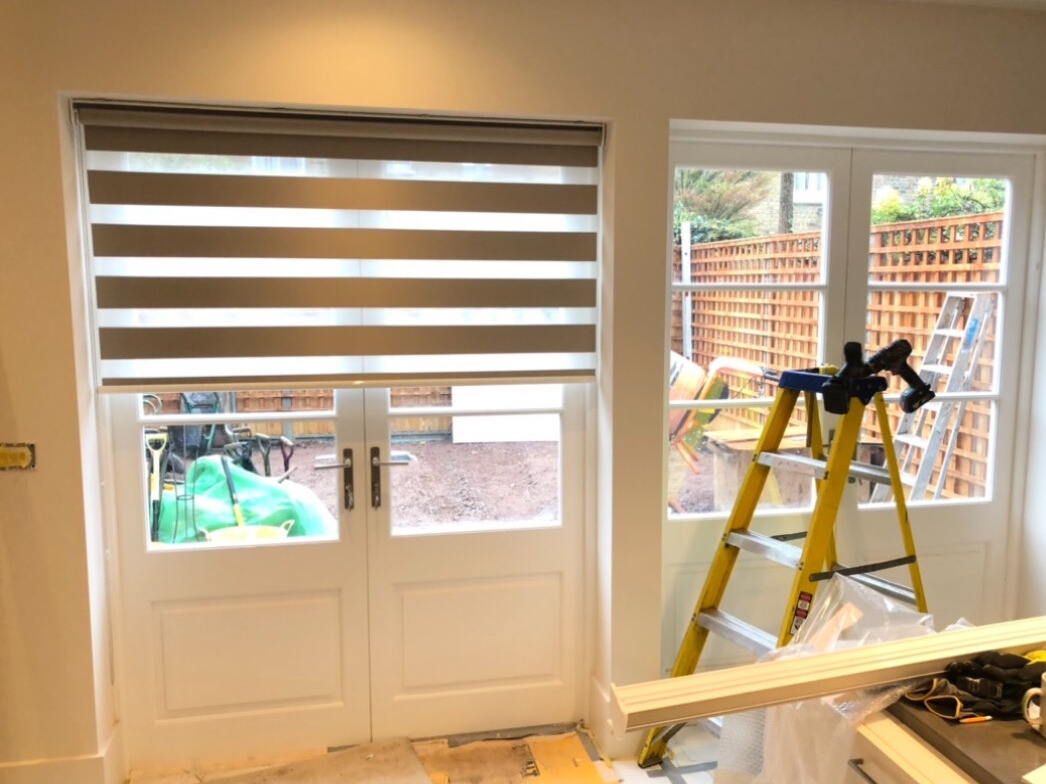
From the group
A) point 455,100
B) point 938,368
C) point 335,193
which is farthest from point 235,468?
point 938,368

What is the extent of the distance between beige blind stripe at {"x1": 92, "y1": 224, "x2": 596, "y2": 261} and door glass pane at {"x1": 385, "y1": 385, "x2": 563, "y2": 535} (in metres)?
0.46

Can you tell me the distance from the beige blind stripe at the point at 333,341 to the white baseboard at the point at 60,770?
1.21 metres

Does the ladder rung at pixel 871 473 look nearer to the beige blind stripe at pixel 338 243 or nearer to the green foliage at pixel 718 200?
the green foliage at pixel 718 200

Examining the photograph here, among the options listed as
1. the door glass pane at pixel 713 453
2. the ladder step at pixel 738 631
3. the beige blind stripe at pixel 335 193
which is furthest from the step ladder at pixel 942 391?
the beige blind stripe at pixel 335 193

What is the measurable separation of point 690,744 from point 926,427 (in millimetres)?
1498

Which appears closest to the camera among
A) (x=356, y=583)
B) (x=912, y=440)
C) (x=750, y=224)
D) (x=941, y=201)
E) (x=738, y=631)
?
(x=738, y=631)

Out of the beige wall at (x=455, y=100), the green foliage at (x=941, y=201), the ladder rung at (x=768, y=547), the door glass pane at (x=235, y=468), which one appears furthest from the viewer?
the green foliage at (x=941, y=201)

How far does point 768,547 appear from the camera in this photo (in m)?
2.33

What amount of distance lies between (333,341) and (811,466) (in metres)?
1.50

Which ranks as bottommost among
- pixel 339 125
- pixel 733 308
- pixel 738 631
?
pixel 738 631

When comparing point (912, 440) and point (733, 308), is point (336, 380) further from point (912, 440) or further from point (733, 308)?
point (912, 440)

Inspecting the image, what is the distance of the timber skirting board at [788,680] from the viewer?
135cm

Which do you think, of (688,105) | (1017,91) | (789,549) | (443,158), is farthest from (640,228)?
(1017,91)

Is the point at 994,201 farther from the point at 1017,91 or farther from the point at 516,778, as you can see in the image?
the point at 516,778
